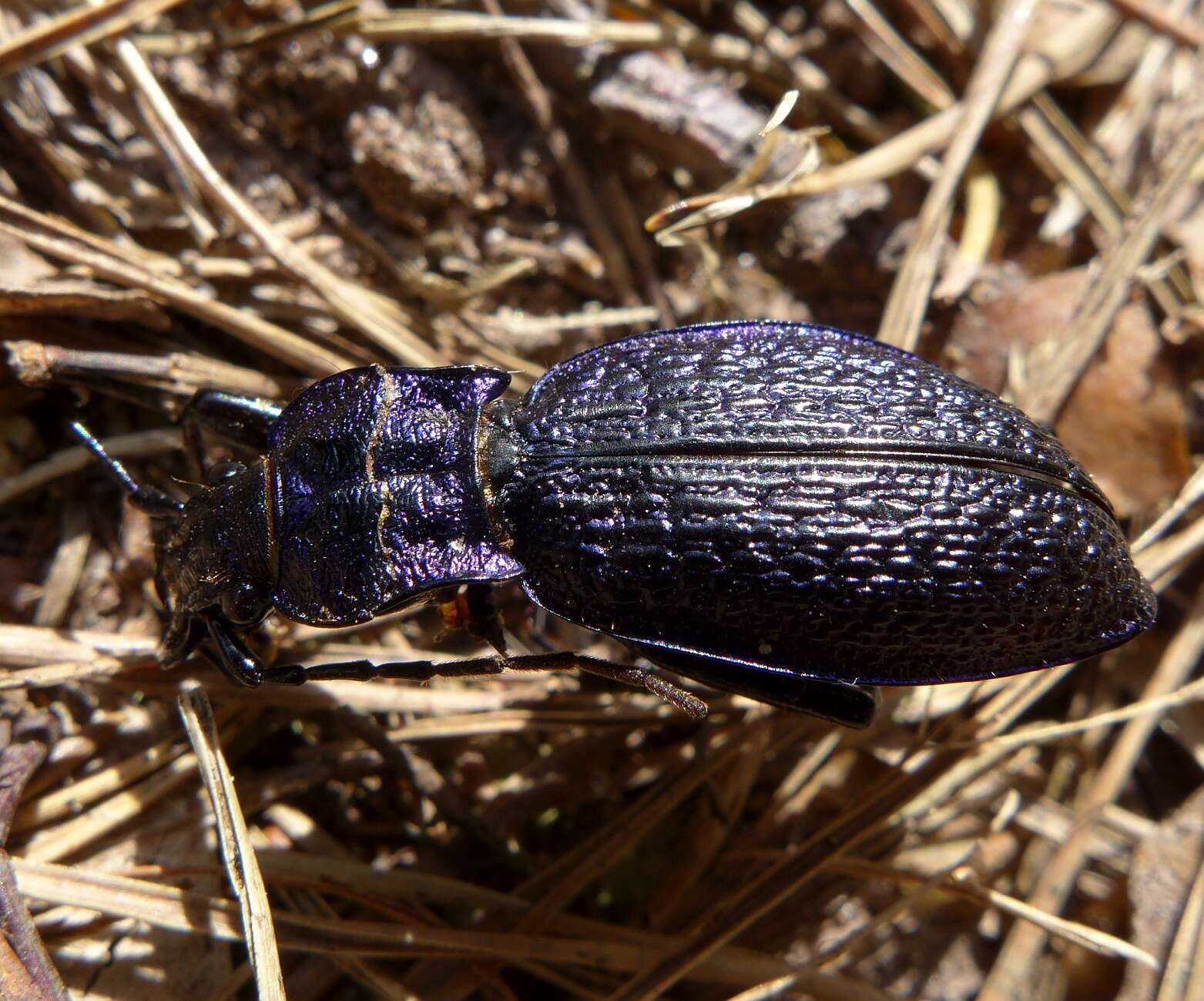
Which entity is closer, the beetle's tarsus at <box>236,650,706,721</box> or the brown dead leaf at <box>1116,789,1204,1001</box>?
the beetle's tarsus at <box>236,650,706,721</box>

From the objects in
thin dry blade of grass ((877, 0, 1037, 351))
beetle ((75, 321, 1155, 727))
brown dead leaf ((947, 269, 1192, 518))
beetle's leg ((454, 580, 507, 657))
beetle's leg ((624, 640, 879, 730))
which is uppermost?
thin dry blade of grass ((877, 0, 1037, 351))

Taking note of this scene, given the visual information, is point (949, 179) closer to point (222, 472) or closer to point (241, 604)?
point (222, 472)

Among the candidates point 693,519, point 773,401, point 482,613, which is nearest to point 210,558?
point 482,613

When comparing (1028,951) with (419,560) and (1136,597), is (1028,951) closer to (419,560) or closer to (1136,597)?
(1136,597)

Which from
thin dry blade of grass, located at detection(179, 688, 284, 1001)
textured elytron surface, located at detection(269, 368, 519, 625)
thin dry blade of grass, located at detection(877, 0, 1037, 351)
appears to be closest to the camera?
thin dry blade of grass, located at detection(179, 688, 284, 1001)

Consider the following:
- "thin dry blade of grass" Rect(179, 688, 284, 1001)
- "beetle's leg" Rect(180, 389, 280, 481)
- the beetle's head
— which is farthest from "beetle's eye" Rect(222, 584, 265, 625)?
"beetle's leg" Rect(180, 389, 280, 481)

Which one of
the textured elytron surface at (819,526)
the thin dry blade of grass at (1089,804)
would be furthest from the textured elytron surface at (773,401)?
the thin dry blade of grass at (1089,804)

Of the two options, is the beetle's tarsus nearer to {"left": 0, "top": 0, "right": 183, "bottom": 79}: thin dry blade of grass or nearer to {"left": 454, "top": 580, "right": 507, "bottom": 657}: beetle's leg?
{"left": 454, "top": 580, "right": 507, "bottom": 657}: beetle's leg
